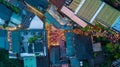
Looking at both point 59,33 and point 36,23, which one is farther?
point 59,33

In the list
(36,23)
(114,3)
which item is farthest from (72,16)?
(114,3)

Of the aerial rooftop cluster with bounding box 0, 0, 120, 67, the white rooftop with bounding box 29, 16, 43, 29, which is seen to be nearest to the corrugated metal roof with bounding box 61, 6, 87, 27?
the aerial rooftop cluster with bounding box 0, 0, 120, 67

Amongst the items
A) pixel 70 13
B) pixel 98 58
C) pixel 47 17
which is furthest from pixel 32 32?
pixel 98 58

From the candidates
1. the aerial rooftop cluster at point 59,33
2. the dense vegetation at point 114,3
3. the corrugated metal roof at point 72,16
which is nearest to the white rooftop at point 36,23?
the aerial rooftop cluster at point 59,33

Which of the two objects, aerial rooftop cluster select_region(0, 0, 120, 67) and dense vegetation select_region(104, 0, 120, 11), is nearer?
aerial rooftop cluster select_region(0, 0, 120, 67)

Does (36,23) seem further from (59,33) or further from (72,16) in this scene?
(72,16)

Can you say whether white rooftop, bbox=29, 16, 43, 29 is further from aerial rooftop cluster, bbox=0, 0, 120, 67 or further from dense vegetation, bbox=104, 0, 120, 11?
dense vegetation, bbox=104, 0, 120, 11

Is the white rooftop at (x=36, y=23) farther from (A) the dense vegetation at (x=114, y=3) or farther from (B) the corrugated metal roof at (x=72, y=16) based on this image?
(A) the dense vegetation at (x=114, y=3)

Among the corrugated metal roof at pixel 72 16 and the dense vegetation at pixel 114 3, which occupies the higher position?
the dense vegetation at pixel 114 3
